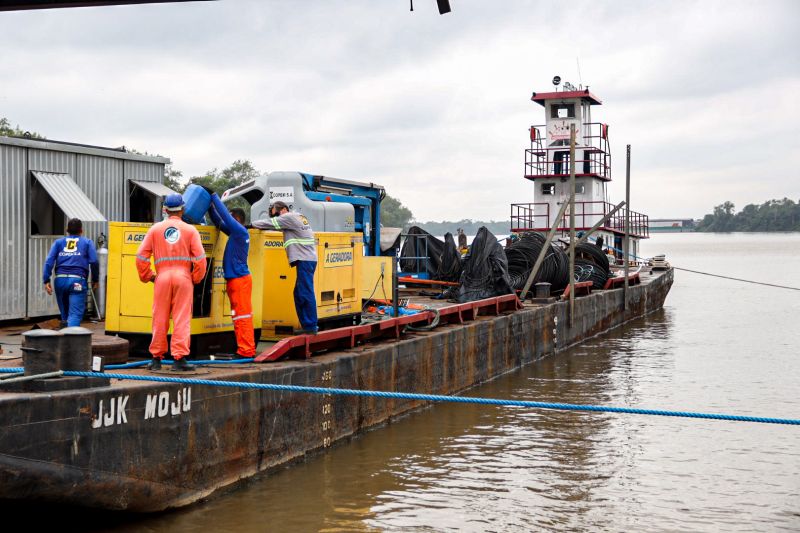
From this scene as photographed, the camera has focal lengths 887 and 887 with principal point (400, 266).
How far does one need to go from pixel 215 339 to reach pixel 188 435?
75.1 inches

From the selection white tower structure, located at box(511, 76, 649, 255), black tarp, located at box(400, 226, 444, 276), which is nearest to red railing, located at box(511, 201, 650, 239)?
white tower structure, located at box(511, 76, 649, 255)

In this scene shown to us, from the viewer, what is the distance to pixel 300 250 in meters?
9.77

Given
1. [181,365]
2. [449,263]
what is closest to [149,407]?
[181,365]

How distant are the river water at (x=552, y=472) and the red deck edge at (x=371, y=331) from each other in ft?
3.89

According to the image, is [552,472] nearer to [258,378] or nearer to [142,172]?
[258,378]

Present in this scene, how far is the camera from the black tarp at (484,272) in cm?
1831

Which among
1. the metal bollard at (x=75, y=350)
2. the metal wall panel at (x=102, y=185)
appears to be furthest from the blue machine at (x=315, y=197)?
the metal bollard at (x=75, y=350)

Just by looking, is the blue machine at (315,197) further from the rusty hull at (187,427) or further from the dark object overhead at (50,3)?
the dark object overhead at (50,3)

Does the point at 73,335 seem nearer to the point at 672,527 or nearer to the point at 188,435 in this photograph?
the point at 188,435

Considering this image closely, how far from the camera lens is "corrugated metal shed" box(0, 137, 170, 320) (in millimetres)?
12109

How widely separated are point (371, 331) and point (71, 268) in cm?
388

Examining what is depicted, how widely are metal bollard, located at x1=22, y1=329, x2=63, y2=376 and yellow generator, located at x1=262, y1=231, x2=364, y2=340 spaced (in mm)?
3420

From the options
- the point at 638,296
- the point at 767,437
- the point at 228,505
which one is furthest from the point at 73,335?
the point at 638,296

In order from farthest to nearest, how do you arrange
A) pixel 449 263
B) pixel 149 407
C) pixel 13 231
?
pixel 449 263 < pixel 13 231 < pixel 149 407
